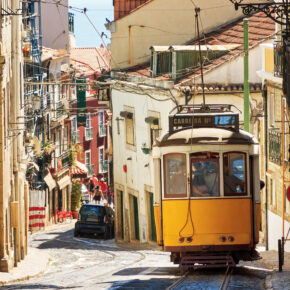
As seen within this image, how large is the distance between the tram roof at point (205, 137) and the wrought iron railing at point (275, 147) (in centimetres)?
1043

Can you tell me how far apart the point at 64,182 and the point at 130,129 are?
15.2 m

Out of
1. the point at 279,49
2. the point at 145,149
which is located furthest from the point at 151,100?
the point at 279,49

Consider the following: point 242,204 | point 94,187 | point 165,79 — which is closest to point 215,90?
point 165,79

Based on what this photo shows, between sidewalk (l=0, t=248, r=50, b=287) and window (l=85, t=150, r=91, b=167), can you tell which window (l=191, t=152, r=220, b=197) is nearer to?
sidewalk (l=0, t=248, r=50, b=287)

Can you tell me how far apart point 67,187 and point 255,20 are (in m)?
20.8

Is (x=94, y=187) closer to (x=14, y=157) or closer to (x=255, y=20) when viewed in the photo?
(x=255, y=20)

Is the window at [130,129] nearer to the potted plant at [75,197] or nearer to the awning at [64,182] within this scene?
the awning at [64,182]

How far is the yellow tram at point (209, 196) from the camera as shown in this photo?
20.9m

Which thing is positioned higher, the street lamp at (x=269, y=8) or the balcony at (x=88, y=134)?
the street lamp at (x=269, y=8)

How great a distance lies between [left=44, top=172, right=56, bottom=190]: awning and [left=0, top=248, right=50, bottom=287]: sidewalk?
53.9 ft

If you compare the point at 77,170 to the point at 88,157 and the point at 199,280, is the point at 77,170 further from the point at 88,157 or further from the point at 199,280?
the point at 199,280

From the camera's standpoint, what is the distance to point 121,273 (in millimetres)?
22969

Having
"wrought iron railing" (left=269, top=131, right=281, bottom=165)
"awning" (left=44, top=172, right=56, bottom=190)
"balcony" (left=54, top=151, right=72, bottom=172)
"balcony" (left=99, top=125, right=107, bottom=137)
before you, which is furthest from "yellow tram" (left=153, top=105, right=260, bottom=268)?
"balcony" (left=99, top=125, right=107, bottom=137)

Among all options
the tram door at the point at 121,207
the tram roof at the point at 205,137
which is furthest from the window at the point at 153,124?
the tram roof at the point at 205,137
